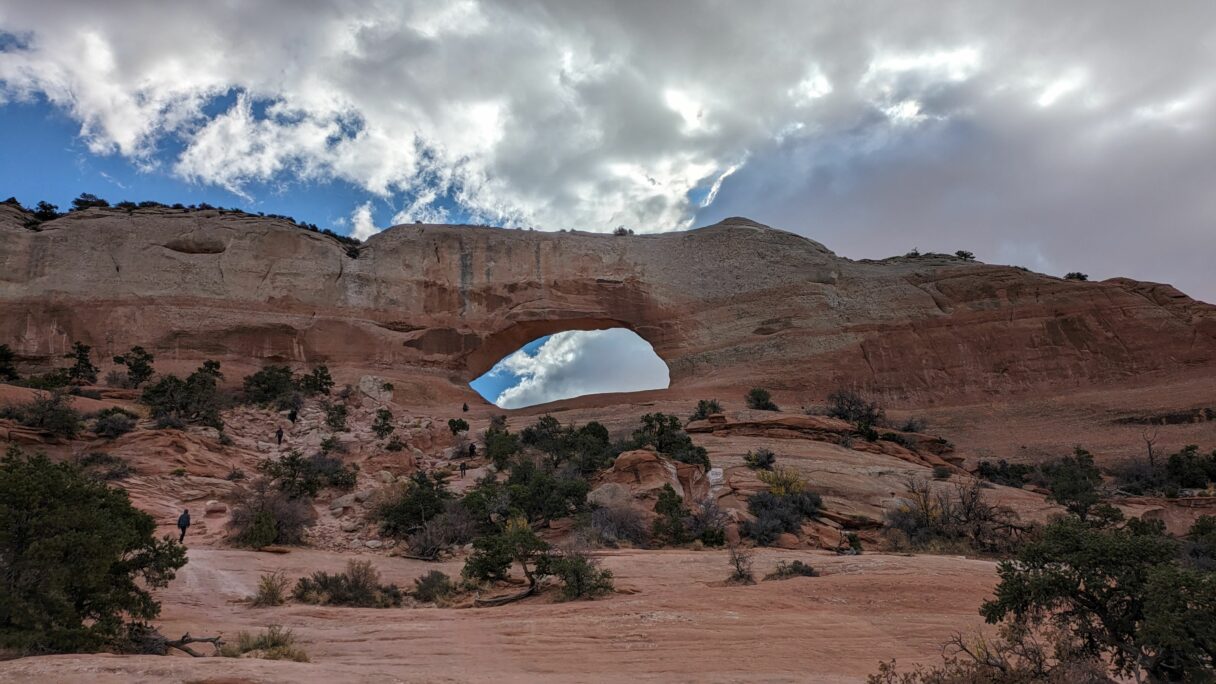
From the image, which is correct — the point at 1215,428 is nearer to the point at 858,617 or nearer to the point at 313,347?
the point at 858,617

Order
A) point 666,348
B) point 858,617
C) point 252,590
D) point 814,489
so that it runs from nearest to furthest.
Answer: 1. point 858,617
2. point 252,590
3. point 814,489
4. point 666,348

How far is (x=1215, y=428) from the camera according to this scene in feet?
83.5

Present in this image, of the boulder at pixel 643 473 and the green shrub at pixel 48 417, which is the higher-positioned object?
the green shrub at pixel 48 417

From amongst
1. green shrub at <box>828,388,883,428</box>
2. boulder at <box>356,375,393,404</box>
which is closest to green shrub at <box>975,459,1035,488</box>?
green shrub at <box>828,388,883,428</box>

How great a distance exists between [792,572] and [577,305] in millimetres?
31825

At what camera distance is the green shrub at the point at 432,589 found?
9859 mm

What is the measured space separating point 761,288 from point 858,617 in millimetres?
34731

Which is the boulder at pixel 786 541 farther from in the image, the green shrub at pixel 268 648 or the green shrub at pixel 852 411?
the green shrub at pixel 852 411

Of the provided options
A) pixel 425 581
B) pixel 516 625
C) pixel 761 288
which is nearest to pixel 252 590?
pixel 425 581

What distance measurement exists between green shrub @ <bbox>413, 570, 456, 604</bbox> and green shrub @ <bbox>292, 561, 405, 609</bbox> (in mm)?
268

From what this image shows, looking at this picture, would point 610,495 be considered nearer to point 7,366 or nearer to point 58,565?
point 58,565

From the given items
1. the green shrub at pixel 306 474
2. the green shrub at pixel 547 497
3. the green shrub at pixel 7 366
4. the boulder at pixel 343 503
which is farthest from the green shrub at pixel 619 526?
the green shrub at pixel 7 366

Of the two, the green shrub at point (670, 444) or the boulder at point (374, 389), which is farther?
the boulder at point (374, 389)

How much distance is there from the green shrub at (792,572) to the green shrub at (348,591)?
18.5 ft
